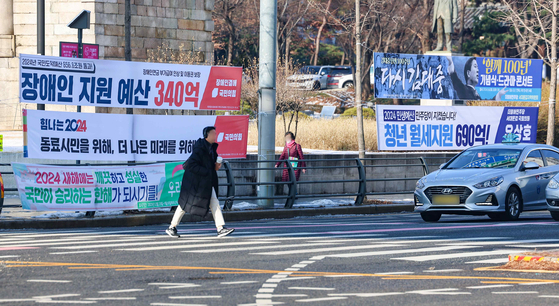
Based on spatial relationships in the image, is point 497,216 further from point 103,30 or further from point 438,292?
point 103,30

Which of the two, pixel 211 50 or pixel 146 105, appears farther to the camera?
pixel 211 50

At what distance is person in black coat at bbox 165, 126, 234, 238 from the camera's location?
11844mm

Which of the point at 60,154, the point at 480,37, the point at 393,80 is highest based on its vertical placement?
the point at 480,37

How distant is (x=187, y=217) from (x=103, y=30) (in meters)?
11.8

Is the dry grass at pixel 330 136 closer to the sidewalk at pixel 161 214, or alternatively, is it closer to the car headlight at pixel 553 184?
the sidewalk at pixel 161 214

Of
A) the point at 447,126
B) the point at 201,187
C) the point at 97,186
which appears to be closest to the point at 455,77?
the point at 447,126

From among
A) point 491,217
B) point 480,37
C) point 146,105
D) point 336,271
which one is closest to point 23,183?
point 146,105

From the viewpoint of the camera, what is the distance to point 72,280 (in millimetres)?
7973

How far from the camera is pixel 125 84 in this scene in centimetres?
1577

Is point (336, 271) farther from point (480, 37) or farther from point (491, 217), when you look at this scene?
point (480, 37)

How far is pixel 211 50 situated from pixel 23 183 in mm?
15208

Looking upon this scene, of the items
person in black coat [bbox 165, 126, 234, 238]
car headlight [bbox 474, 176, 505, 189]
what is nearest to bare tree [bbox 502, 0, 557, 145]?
car headlight [bbox 474, 176, 505, 189]

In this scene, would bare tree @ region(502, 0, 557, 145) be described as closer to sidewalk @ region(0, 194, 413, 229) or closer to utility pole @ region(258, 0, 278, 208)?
sidewalk @ region(0, 194, 413, 229)

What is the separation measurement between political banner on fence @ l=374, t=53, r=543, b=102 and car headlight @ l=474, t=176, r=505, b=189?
5648 millimetres
